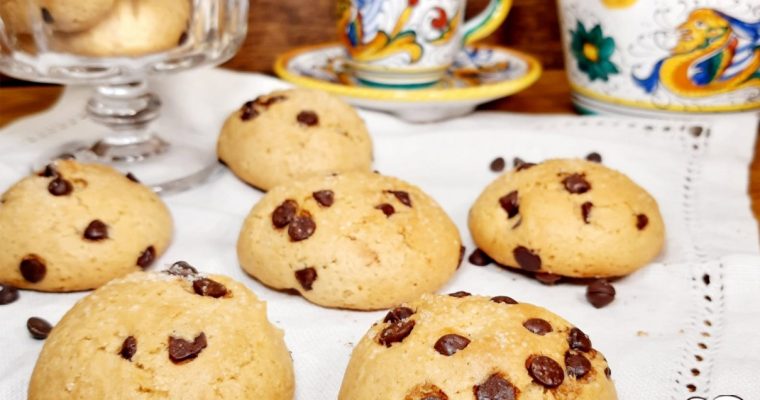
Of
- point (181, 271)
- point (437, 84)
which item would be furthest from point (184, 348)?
point (437, 84)

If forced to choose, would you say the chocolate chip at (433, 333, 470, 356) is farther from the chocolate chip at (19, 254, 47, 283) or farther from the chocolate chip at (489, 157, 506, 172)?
the chocolate chip at (489, 157, 506, 172)

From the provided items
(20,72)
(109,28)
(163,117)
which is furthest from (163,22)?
(163,117)

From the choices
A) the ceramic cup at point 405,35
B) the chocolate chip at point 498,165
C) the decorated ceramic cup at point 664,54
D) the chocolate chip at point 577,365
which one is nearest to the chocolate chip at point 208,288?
the chocolate chip at point 577,365

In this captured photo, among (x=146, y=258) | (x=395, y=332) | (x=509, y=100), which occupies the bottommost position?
(x=509, y=100)

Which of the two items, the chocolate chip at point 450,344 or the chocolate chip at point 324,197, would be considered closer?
the chocolate chip at point 450,344

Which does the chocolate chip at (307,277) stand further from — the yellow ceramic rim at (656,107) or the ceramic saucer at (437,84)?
the yellow ceramic rim at (656,107)

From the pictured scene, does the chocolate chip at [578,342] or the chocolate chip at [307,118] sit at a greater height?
the chocolate chip at [578,342]

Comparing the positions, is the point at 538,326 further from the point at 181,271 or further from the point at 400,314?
the point at 181,271
